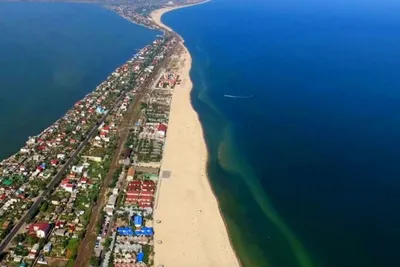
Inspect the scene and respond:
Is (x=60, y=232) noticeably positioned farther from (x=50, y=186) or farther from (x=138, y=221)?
(x=50, y=186)

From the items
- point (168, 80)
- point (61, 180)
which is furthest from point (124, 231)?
point (168, 80)

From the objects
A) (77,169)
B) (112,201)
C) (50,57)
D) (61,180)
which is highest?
(50,57)

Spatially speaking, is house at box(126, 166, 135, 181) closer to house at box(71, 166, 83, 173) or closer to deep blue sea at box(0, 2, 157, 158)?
house at box(71, 166, 83, 173)

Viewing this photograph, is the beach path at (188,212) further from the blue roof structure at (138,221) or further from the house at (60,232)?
the house at (60,232)

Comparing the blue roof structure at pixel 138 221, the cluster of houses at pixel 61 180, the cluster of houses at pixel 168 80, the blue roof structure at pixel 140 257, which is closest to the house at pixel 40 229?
the cluster of houses at pixel 61 180

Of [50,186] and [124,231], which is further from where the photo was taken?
[50,186]

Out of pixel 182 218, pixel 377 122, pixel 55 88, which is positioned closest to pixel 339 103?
pixel 377 122
